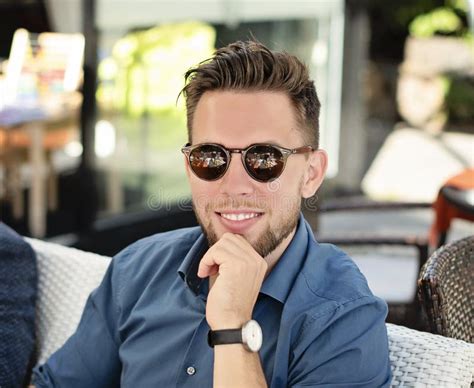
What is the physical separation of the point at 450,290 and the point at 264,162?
68 cm

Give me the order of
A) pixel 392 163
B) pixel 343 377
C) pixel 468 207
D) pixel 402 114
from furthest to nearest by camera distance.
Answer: pixel 402 114
pixel 392 163
pixel 468 207
pixel 343 377

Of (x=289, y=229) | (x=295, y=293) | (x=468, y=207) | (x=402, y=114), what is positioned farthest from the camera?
(x=402, y=114)

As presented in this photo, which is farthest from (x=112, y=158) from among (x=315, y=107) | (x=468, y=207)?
(x=315, y=107)

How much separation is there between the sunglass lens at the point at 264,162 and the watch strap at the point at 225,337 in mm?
317

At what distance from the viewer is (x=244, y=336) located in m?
1.54

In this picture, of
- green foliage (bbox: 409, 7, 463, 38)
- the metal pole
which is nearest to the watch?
the metal pole

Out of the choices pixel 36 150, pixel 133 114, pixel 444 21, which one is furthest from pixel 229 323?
pixel 444 21

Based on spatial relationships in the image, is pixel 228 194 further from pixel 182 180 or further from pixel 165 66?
pixel 182 180

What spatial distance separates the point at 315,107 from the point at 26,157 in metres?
4.67

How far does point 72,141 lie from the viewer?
6312 millimetres

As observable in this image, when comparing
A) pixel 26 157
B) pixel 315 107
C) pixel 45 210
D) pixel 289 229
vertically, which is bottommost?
pixel 45 210

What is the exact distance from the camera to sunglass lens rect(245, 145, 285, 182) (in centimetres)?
165

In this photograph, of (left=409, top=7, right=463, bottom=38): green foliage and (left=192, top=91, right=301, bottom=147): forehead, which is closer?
(left=192, top=91, right=301, bottom=147): forehead

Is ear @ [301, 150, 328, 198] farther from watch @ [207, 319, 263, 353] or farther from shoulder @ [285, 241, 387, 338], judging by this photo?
watch @ [207, 319, 263, 353]
